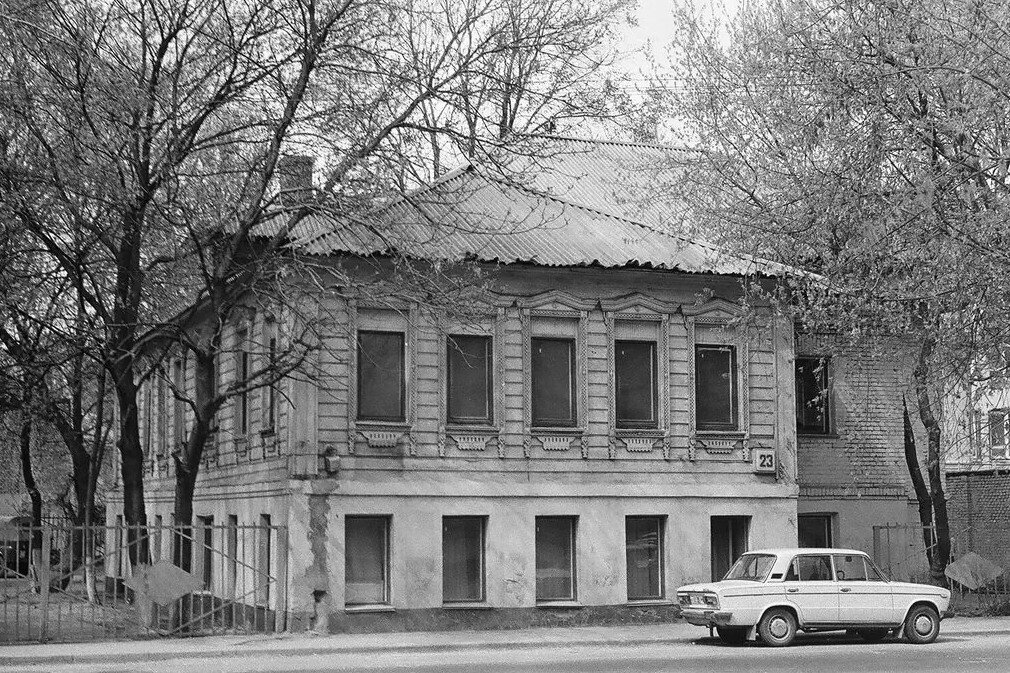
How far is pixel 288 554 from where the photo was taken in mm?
24359

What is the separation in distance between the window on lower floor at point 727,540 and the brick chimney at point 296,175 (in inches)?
396

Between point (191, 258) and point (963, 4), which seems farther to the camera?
point (191, 258)

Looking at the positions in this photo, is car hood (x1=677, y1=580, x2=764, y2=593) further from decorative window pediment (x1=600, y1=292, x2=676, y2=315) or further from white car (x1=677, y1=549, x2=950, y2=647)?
decorative window pediment (x1=600, y1=292, x2=676, y2=315)

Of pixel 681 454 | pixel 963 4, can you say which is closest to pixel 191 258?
pixel 681 454

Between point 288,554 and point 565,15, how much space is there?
9.93m

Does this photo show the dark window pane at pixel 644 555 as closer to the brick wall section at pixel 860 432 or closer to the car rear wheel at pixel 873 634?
the car rear wheel at pixel 873 634

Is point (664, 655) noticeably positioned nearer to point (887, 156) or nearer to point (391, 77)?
point (887, 156)

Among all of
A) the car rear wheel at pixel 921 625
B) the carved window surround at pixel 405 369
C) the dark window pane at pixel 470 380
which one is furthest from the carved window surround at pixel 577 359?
the car rear wheel at pixel 921 625

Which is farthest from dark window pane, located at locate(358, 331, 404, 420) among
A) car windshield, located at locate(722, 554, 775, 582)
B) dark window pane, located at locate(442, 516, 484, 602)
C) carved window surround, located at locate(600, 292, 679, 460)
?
car windshield, located at locate(722, 554, 775, 582)

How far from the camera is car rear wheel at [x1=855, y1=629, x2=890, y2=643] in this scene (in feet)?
78.3

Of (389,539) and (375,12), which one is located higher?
(375,12)

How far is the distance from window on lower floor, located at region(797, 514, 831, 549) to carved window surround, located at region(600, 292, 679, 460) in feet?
20.3

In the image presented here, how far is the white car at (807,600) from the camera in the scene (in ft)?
74.0

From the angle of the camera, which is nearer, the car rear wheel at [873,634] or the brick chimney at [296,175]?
the brick chimney at [296,175]
